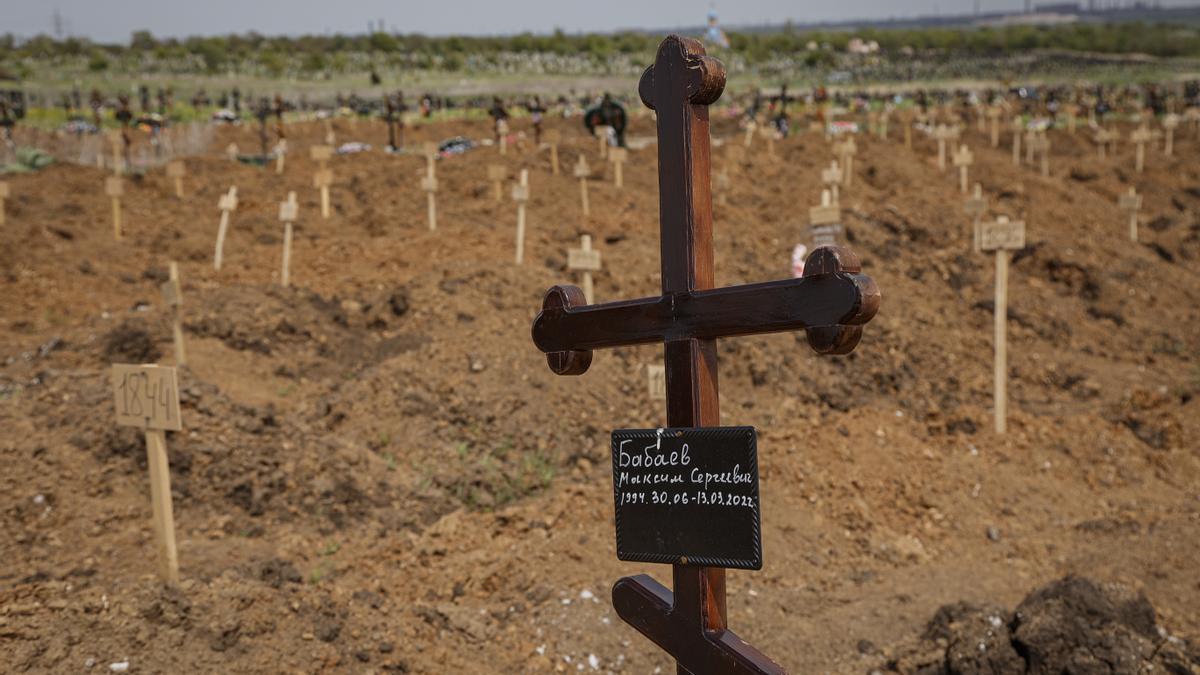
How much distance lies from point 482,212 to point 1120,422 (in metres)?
9.58

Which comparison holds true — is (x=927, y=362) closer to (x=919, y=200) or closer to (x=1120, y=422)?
(x=1120, y=422)

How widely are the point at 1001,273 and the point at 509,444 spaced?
4.28m

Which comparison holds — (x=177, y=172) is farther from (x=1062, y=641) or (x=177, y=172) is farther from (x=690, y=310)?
(x=690, y=310)

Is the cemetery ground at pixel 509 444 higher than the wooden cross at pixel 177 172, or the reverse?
the wooden cross at pixel 177 172

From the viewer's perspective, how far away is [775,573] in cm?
671

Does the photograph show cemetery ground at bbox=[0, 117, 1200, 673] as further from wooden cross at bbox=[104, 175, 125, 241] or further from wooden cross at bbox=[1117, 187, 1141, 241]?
wooden cross at bbox=[1117, 187, 1141, 241]

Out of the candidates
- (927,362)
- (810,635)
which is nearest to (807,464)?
(810,635)

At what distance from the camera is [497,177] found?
16156 mm

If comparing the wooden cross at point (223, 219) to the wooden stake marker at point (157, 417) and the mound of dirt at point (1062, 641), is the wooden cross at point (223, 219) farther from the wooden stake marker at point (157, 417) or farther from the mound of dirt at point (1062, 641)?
the mound of dirt at point (1062, 641)

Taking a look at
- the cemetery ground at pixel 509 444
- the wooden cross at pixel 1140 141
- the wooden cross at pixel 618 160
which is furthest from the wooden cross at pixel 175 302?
the wooden cross at pixel 1140 141

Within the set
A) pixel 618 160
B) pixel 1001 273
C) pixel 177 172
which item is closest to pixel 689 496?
pixel 1001 273

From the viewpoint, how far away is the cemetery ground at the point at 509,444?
18.0 ft

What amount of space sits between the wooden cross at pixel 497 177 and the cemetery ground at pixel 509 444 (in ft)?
1.30

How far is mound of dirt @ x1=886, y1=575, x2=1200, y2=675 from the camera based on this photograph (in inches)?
180
